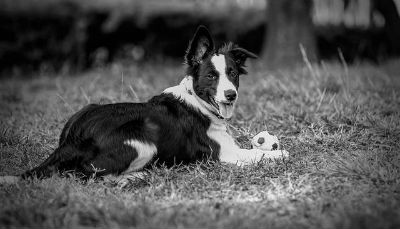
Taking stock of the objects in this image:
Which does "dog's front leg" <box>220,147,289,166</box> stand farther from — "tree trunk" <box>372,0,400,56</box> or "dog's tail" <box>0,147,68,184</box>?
"tree trunk" <box>372,0,400,56</box>

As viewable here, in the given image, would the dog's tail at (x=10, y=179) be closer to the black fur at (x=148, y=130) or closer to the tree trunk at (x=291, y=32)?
the black fur at (x=148, y=130)

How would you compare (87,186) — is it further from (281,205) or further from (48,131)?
(48,131)

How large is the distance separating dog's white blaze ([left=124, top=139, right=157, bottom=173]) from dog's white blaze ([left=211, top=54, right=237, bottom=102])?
79cm

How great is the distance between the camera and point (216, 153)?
14.8 feet

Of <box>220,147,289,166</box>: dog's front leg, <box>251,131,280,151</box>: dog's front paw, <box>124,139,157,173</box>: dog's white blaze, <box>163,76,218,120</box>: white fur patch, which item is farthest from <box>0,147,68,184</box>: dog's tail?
<box>251,131,280,151</box>: dog's front paw

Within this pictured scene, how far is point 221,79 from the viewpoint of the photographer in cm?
452

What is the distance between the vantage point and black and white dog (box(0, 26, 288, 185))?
4.02 meters

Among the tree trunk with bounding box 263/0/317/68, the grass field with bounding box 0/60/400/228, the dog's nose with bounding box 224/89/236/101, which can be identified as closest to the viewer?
the grass field with bounding box 0/60/400/228

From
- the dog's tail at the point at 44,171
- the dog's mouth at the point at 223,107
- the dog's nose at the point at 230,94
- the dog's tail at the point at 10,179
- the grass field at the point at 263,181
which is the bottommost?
the grass field at the point at 263,181

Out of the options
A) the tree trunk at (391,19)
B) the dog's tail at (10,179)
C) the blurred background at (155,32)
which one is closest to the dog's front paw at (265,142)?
the dog's tail at (10,179)

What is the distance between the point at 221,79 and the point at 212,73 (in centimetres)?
11

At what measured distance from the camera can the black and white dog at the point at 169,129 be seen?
4020 mm

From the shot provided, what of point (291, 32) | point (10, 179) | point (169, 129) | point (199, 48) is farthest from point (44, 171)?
point (291, 32)

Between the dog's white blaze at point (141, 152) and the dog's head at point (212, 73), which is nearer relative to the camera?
the dog's white blaze at point (141, 152)
